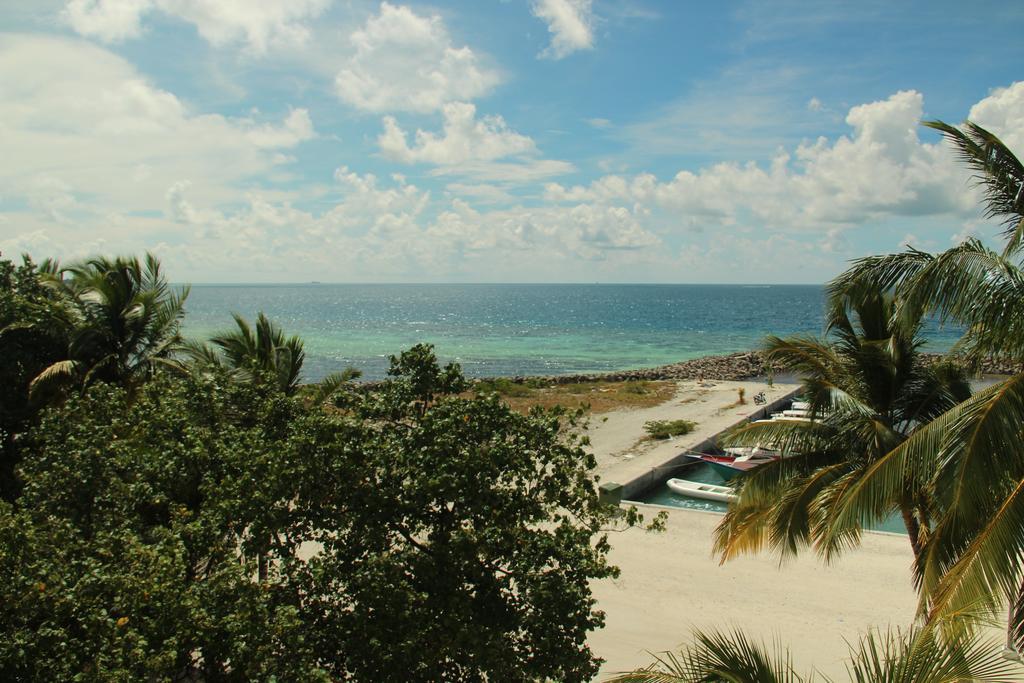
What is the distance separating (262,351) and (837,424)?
10340mm

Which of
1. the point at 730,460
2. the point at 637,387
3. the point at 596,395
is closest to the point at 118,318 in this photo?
the point at 730,460

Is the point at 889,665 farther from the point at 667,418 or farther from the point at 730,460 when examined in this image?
the point at 667,418

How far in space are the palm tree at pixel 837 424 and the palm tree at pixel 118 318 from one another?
35.5 ft

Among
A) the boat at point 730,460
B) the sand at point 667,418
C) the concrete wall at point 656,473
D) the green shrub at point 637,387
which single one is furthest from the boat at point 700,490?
the green shrub at point 637,387

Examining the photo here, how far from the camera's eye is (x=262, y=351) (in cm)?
1380

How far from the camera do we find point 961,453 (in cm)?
615

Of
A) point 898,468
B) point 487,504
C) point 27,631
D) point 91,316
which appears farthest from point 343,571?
point 91,316

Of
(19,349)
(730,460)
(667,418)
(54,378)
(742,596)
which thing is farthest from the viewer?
(667,418)

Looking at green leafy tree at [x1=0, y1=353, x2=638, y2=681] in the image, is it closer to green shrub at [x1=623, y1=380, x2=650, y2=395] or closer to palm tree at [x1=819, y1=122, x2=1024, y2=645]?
palm tree at [x1=819, y1=122, x2=1024, y2=645]

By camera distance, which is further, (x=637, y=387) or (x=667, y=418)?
(x=637, y=387)

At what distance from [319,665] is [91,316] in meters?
9.87

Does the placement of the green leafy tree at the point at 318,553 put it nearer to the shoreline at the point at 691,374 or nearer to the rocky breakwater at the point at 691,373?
the shoreline at the point at 691,374

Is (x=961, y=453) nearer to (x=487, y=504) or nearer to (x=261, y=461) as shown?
(x=487, y=504)

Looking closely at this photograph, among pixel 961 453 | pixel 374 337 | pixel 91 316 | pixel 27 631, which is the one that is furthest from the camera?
pixel 374 337
